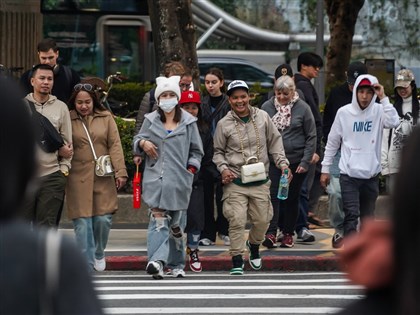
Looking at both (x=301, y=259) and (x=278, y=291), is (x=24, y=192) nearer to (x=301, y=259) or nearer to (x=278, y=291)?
(x=278, y=291)

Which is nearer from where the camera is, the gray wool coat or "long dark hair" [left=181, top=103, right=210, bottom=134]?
the gray wool coat

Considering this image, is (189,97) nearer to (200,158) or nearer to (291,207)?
(200,158)

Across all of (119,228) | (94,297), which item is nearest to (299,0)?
(119,228)

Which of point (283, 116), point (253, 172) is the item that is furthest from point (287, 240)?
point (253, 172)

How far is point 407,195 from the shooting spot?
2.36 metres

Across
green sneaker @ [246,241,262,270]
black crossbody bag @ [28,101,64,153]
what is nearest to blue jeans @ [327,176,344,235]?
green sneaker @ [246,241,262,270]

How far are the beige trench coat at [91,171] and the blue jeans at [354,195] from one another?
6.74ft

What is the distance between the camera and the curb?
41.6 ft

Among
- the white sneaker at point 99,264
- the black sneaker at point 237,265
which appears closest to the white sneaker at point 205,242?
the black sneaker at point 237,265

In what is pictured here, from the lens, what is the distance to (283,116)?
43.4ft

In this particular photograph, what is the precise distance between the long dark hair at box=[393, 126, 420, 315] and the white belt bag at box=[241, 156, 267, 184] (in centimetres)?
930

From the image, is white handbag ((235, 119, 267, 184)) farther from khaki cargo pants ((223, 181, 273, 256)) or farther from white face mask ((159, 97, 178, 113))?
white face mask ((159, 97, 178, 113))

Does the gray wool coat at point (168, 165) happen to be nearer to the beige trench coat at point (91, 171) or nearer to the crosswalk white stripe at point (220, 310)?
the beige trench coat at point (91, 171)

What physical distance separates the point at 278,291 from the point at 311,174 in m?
3.15
